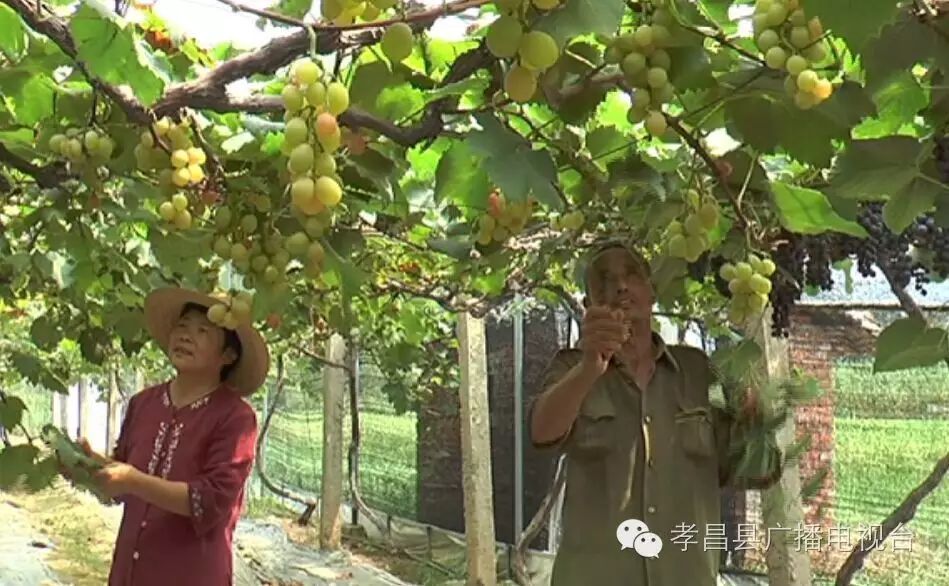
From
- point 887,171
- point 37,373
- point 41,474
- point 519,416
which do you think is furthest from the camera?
point 519,416

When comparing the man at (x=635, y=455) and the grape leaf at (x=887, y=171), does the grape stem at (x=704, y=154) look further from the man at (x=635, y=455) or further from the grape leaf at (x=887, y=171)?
the man at (x=635, y=455)

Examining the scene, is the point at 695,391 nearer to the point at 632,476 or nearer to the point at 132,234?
the point at 632,476

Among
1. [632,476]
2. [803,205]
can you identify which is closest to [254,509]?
[632,476]

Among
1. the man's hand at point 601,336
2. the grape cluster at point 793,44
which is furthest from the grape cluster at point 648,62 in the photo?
the man's hand at point 601,336

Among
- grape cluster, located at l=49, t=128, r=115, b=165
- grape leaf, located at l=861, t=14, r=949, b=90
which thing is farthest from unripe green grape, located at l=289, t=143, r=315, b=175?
grape cluster, located at l=49, t=128, r=115, b=165

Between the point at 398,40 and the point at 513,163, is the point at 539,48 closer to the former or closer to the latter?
the point at 398,40

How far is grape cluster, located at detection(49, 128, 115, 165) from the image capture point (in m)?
1.58

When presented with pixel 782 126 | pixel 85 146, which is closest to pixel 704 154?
pixel 782 126

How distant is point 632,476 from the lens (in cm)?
223

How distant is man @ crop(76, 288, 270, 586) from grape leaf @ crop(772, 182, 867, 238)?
1368 millimetres

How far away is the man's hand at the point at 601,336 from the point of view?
1981 mm

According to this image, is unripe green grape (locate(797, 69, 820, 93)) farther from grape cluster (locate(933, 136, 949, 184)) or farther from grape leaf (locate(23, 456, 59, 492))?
grape leaf (locate(23, 456, 59, 492))

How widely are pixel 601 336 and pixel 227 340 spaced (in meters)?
1.13

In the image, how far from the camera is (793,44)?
3.01 ft
